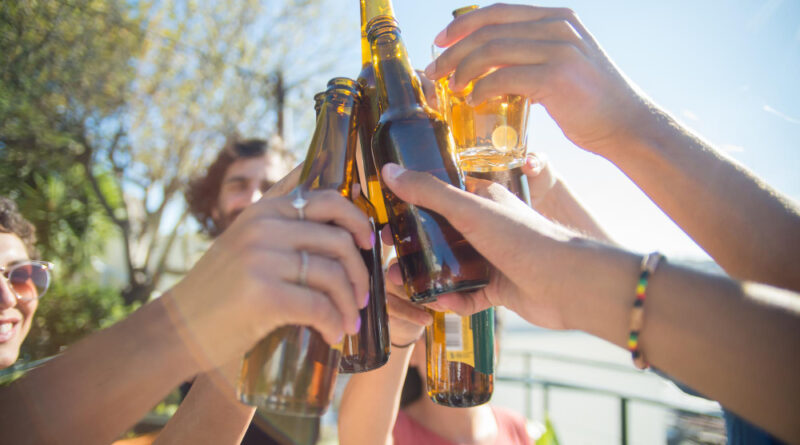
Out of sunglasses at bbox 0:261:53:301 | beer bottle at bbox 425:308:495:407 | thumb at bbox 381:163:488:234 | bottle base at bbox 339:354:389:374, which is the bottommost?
beer bottle at bbox 425:308:495:407

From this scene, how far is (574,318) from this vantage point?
74 centimetres

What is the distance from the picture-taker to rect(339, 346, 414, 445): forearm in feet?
4.53

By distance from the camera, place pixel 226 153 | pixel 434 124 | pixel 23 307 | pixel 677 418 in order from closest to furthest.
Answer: pixel 434 124
pixel 23 307
pixel 226 153
pixel 677 418

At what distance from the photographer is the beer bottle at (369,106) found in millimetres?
1059

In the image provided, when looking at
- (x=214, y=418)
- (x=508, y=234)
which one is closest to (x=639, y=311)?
(x=508, y=234)

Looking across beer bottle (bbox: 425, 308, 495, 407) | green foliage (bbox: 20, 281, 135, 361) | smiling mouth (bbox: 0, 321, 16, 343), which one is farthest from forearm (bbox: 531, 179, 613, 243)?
green foliage (bbox: 20, 281, 135, 361)

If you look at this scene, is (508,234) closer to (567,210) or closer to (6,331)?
(567,210)

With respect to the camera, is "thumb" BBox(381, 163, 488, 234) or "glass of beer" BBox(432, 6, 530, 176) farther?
"glass of beer" BBox(432, 6, 530, 176)

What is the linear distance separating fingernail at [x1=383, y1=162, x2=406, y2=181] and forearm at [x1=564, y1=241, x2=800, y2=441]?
0.39m

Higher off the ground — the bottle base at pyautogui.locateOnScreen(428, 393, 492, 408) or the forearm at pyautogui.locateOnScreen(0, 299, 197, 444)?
the forearm at pyautogui.locateOnScreen(0, 299, 197, 444)

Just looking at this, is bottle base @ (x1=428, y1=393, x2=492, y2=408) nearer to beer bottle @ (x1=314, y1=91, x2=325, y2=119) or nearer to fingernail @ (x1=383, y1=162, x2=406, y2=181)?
fingernail @ (x1=383, y1=162, x2=406, y2=181)

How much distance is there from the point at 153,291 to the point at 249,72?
4.61 metres

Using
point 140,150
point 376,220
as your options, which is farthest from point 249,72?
point 376,220

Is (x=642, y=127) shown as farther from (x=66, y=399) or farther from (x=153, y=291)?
(x=153, y=291)
